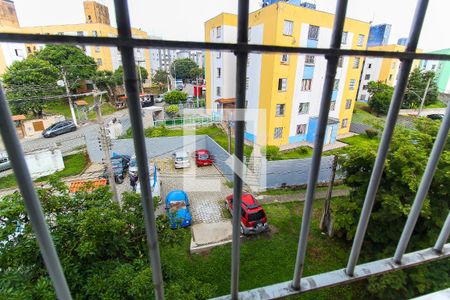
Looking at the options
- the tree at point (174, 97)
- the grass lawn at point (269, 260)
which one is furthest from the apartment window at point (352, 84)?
the tree at point (174, 97)

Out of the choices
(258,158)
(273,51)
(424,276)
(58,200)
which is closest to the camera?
(273,51)

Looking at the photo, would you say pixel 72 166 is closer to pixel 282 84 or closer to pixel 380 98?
pixel 282 84

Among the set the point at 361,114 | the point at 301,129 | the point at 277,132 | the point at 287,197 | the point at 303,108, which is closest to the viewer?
the point at 287,197

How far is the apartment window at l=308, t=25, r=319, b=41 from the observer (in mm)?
10625

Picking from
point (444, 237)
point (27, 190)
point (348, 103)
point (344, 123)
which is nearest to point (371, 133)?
point (344, 123)

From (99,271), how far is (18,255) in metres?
0.79

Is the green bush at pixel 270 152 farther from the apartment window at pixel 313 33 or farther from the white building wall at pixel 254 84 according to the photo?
the apartment window at pixel 313 33

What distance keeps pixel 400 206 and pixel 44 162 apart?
38.7 feet

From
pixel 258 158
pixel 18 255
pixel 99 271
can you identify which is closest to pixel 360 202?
pixel 258 158

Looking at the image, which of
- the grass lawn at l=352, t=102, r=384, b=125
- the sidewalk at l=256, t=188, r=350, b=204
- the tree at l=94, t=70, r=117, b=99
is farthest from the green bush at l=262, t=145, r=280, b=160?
the grass lawn at l=352, t=102, r=384, b=125

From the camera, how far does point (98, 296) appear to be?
2410mm

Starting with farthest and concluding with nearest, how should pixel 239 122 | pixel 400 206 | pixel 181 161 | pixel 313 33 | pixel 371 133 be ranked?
1. pixel 371 133
2. pixel 181 161
3. pixel 313 33
4. pixel 400 206
5. pixel 239 122

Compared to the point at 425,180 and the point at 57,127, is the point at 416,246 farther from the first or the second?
Result: the point at 57,127

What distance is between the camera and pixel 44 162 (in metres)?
9.42
